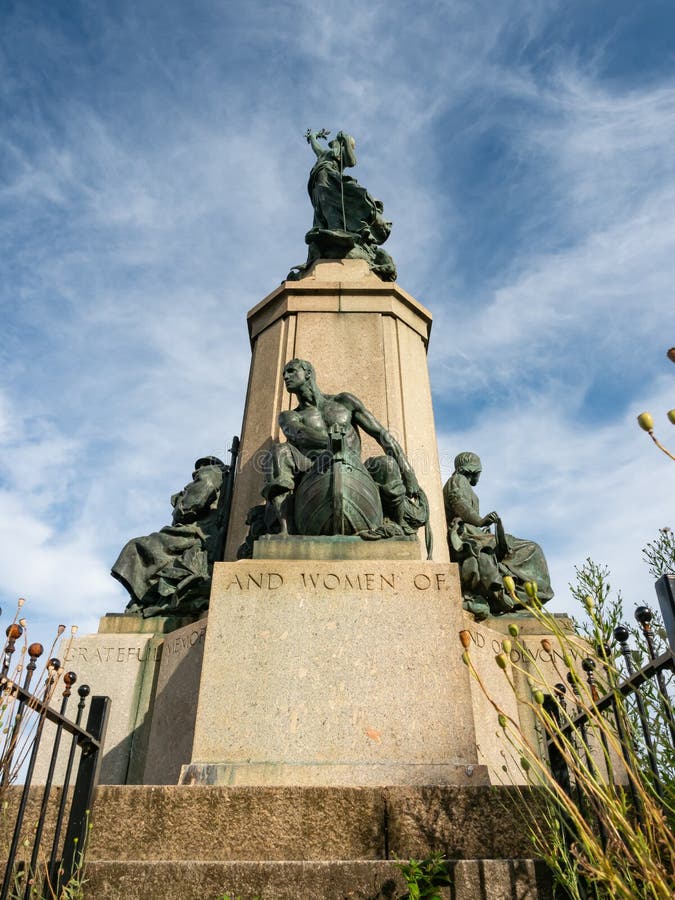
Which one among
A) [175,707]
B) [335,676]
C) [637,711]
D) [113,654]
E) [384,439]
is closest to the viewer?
[637,711]

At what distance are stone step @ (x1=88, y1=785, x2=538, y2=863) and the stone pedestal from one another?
435 centimetres

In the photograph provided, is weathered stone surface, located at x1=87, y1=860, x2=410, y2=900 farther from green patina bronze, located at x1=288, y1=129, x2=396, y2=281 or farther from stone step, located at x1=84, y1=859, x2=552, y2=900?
green patina bronze, located at x1=288, y1=129, x2=396, y2=281

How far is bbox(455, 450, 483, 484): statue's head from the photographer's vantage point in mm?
10062

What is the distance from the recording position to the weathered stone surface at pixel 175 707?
695cm

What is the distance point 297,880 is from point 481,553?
5.59m

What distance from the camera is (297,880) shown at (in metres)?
3.83

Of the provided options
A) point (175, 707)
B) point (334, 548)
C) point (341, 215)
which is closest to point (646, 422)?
point (334, 548)

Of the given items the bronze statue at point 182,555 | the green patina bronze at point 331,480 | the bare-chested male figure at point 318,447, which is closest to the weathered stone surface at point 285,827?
the green patina bronze at point 331,480

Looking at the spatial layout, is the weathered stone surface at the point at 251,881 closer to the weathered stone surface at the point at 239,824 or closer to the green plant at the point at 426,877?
the green plant at the point at 426,877

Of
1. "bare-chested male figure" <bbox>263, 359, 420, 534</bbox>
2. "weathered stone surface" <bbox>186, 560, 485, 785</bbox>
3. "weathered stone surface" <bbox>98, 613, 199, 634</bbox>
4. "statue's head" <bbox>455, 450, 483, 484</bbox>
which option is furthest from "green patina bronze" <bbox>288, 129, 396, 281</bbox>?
"weathered stone surface" <bbox>186, 560, 485, 785</bbox>

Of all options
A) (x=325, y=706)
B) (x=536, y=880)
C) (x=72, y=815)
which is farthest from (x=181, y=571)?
(x=536, y=880)

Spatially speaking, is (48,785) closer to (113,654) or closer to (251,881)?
(251,881)

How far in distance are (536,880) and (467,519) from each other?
19.6 ft

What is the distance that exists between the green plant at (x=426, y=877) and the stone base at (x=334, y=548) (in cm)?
285
